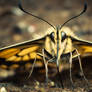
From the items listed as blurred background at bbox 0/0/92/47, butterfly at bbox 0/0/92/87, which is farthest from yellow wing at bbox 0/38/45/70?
blurred background at bbox 0/0/92/47

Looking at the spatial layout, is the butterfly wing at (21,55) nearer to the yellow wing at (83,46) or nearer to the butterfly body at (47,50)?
the butterfly body at (47,50)

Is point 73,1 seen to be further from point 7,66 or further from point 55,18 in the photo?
point 7,66

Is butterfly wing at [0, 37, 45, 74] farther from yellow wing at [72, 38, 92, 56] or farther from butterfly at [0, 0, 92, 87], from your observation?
yellow wing at [72, 38, 92, 56]

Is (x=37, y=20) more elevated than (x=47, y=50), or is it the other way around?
(x=37, y=20)

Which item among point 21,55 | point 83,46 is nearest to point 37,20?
point 21,55

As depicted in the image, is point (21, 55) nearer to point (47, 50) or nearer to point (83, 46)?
point (47, 50)

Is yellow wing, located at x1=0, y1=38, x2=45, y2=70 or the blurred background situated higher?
the blurred background

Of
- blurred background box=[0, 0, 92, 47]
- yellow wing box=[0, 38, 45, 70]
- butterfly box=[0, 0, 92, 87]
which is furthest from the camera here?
blurred background box=[0, 0, 92, 47]

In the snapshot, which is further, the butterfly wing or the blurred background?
the blurred background
